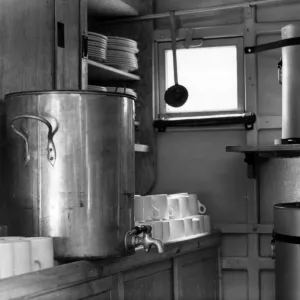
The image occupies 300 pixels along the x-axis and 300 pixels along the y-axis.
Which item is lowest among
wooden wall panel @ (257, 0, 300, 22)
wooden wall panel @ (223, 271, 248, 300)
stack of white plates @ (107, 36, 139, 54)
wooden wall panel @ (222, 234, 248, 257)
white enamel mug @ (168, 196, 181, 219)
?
wooden wall panel @ (223, 271, 248, 300)

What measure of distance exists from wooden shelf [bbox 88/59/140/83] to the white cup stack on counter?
1421 millimetres

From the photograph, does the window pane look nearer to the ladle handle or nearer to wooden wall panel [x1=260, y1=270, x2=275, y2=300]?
the ladle handle

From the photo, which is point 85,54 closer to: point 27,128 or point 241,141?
point 27,128

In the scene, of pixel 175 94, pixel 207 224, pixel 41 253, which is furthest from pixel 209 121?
pixel 41 253

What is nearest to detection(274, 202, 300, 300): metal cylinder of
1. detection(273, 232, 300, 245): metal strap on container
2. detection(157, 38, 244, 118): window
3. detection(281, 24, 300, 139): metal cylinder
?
detection(273, 232, 300, 245): metal strap on container

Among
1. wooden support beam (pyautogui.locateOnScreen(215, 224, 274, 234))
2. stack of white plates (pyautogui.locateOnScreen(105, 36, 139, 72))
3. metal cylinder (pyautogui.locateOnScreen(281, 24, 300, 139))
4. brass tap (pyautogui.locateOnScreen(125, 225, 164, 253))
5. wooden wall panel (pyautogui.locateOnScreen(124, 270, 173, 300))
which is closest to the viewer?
brass tap (pyautogui.locateOnScreen(125, 225, 164, 253))

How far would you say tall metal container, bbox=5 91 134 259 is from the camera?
282cm

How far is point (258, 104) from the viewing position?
4.40 m

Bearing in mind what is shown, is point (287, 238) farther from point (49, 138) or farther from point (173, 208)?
point (49, 138)

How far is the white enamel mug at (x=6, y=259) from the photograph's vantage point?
241 cm

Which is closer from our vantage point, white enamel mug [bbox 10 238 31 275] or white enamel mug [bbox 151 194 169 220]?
white enamel mug [bbox 10 238 31 275]

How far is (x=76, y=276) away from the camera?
2836mm

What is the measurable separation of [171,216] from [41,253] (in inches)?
57.2

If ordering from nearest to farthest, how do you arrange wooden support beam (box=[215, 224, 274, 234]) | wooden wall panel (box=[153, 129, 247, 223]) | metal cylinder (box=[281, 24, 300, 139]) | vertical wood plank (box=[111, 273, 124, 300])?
vertical wood plank (box=[111, 273, 124, 300])
metal cylinder (box=[281, 24, 300, 139])
wooden support beam (box=[215, 224, 274, 234])
wooden wall panel (box=[153, 129, 247, 223])
